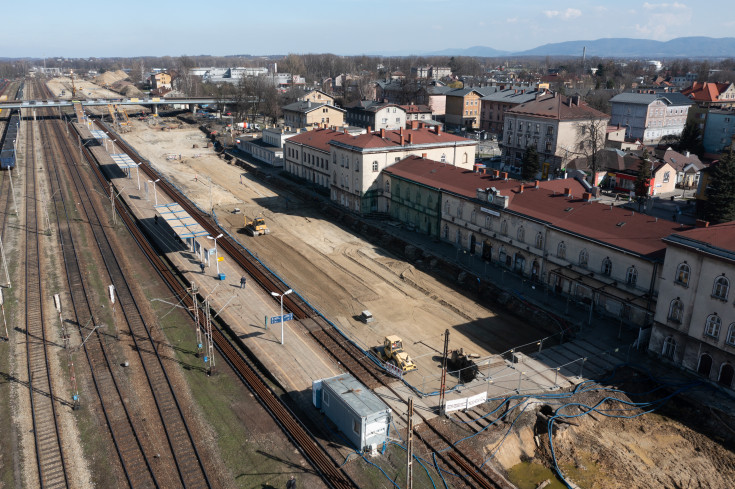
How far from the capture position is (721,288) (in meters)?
30.7

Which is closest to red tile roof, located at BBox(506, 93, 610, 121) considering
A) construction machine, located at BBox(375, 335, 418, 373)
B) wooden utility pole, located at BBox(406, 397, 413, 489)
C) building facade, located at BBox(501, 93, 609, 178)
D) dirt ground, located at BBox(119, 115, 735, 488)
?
building facade, located at BBox(501, 93, 609, 178)

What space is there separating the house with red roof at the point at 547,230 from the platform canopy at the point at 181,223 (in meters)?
22.5

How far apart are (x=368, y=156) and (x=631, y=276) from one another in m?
33.5

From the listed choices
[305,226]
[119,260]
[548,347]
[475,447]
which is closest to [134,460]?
[475,447]

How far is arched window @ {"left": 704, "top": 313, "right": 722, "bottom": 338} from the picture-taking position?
31127mm

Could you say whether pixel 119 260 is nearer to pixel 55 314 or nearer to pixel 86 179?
pixel 55 314

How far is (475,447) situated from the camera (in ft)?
89.2

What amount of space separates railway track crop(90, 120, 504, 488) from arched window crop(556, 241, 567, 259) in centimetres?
1856

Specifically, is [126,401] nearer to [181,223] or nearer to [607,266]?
[181,223]

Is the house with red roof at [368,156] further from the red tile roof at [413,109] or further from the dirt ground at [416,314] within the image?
the red tile roof at [413,109]

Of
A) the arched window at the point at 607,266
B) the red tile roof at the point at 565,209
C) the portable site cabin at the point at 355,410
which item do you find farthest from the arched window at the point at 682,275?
the portable site cabin at the point at 355,410

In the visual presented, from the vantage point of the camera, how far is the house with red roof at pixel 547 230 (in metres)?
38.6

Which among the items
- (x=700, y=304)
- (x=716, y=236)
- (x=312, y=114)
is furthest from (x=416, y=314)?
(x=312, y=114)

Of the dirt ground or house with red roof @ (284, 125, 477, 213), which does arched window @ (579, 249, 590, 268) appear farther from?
house with red roof @ (284, 125, 477, 213)
